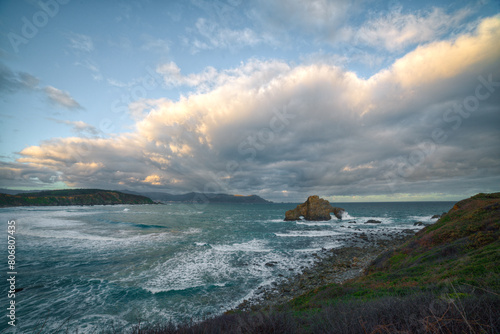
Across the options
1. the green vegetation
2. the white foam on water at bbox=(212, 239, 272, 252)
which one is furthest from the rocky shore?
the white foam on water at bbox=(212, 239, 272, 252)

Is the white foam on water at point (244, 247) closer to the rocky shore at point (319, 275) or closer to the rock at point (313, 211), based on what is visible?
the rocky shore at point (319, 275)

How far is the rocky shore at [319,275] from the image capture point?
12927 mm

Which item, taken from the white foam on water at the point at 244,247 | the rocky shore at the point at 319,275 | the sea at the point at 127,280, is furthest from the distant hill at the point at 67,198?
the rocky shore at the point at 319,275

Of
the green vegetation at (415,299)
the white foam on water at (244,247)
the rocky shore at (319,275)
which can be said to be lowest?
the white foam on water at (244,247)

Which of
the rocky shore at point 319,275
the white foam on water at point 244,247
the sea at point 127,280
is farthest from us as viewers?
the white foam on water at point 244,247

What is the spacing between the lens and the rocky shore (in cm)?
1293

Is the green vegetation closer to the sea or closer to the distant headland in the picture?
the sea

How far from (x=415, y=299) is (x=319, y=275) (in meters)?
13.5

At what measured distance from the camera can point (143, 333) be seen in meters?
4.87

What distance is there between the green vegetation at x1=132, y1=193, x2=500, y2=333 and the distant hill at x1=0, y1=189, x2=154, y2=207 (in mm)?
155943

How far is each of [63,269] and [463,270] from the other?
1126 inches

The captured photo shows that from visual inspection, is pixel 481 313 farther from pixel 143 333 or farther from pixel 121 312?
pixel 121 312

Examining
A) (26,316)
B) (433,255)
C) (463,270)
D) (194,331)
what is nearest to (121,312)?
(26,316)

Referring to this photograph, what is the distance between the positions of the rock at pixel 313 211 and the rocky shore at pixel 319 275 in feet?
126
